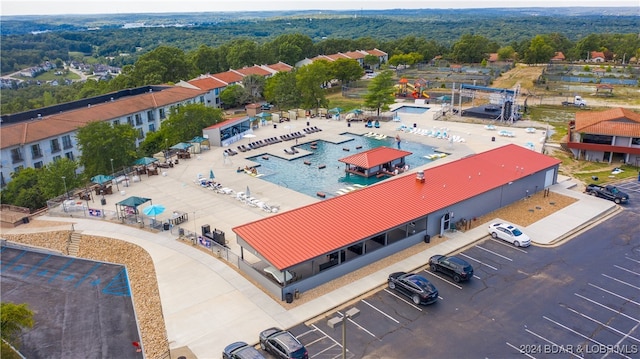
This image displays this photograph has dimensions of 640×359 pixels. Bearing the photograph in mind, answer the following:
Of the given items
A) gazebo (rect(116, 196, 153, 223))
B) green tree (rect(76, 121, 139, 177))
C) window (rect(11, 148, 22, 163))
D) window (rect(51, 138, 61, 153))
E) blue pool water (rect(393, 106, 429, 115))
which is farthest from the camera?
blue pool water (rect(393, 106, 429, 115))

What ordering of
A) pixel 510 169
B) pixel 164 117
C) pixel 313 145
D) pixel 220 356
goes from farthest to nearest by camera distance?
pixel 164 117
pixel 313 145
pixel 510 169
pixel 220 356

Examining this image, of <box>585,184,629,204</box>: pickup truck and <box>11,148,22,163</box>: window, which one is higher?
<box>11,148,22,163</box>: window

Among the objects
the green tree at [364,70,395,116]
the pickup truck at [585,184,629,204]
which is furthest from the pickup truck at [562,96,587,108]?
the pickup truck at [585,184,629,204]

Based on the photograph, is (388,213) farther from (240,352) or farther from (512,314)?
(240,352)

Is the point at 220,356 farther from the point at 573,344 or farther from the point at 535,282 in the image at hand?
the point at 535,282

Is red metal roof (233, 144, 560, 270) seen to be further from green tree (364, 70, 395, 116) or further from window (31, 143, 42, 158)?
window (31, 143, 42, 158)

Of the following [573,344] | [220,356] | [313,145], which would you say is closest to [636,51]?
[313,145]
